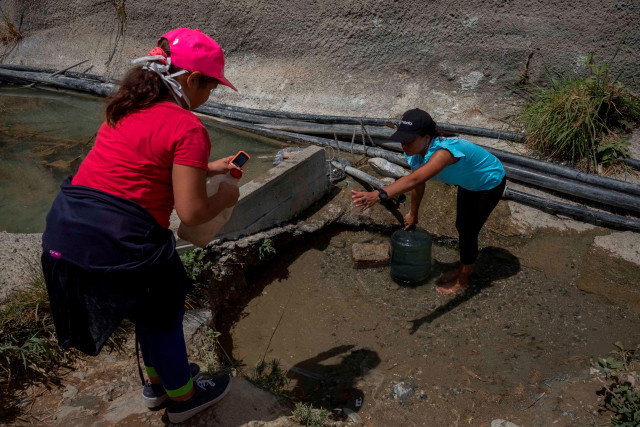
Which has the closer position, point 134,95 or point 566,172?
point 134,95

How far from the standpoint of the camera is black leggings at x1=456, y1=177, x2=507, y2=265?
328 centimetres

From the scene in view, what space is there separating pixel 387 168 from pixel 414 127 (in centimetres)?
191

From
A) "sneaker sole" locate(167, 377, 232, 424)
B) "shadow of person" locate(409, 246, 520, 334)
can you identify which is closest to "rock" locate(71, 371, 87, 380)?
"sneaker sole" locate(167, 377, 232, 424)

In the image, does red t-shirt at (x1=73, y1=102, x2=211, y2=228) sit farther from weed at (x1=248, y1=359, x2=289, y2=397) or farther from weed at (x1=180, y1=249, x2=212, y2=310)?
weed at (x1=180, y1=249, x2=212, y2=310)

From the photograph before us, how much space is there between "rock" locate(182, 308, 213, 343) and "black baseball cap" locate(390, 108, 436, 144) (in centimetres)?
171

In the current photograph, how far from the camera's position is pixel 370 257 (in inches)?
160

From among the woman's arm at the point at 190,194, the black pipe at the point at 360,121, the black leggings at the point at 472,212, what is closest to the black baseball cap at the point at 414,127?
the black leggings at the point at 472,212

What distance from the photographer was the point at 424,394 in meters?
2.96

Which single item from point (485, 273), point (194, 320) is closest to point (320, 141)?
point (485, 273)

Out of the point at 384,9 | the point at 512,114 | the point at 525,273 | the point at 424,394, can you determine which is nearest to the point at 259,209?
the point at 424,394

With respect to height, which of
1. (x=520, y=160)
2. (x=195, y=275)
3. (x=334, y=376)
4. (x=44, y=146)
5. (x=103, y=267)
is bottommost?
(x=334, y=376)

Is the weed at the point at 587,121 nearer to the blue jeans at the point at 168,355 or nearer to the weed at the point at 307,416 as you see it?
the weed at the point at 307,416

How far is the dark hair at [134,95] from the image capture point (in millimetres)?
1635

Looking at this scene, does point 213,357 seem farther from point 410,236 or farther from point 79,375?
point 410,236
